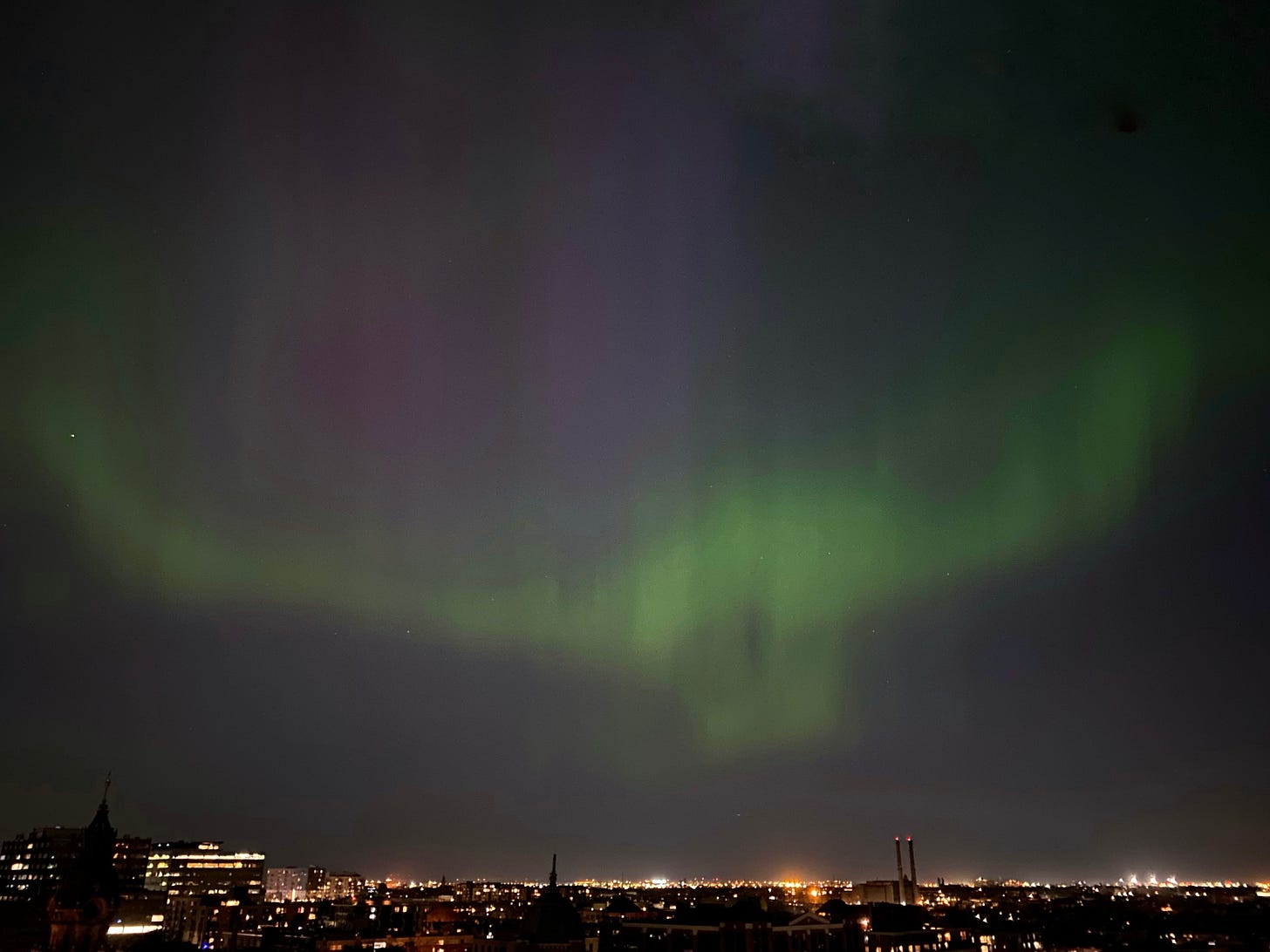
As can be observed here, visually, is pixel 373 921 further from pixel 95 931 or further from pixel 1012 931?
pixel 1012 931

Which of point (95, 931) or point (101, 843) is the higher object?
point (101, 843)

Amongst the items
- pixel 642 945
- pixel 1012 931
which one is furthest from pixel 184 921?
pixel 1012 931

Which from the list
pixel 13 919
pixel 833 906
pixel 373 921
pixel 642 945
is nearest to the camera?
pixel 13 919

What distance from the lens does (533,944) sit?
91812 millimetres

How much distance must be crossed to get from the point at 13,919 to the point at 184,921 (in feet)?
311

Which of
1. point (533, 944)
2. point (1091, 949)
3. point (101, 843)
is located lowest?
point (1091, 949)

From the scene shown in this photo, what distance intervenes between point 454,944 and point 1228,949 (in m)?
114

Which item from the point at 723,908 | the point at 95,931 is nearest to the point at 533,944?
the point at 95,931

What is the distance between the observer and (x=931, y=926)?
483 feet

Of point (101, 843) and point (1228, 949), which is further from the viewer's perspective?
point (1228, 949)

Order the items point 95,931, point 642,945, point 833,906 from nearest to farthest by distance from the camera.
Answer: point 95,931 → point 642,945 → point 833,906

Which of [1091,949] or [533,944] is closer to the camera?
[533,944]

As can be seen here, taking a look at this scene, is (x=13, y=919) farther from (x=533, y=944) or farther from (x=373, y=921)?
(x=373, y=921)

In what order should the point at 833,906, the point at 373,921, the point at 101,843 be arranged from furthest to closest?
the point at 373,921 → the point at 833,906 → the point at 101,843
